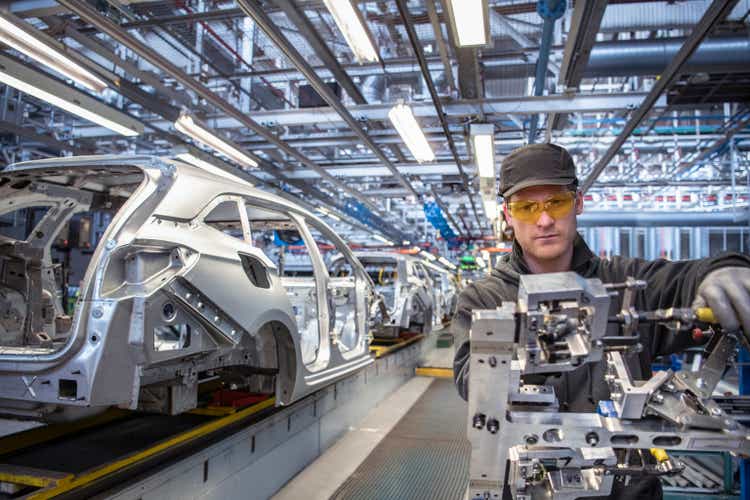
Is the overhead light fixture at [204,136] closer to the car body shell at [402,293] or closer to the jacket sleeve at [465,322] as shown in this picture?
the car body shell at [402,293]

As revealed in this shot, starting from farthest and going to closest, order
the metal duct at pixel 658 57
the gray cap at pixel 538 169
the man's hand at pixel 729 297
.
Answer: the metal duct at pixel 658 57
the gray cap at pixel 538 169
the man's hand at pixel 729 297

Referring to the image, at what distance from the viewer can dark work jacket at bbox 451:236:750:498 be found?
1372 millimetres

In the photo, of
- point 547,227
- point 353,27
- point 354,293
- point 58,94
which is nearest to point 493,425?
point 547,227

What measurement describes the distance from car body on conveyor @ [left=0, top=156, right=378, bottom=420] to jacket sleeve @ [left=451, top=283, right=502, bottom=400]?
149 centimetres

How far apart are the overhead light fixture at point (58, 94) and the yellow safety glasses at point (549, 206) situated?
4.68m

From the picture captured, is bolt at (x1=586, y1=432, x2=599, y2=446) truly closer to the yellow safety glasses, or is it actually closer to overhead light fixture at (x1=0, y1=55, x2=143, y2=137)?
the yellow safety glasses

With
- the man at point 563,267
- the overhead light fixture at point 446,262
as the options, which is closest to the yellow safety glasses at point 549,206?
the man at point 563,267

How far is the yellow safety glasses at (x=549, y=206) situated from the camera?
1514mm

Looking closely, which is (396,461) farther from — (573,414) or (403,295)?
(403,295)

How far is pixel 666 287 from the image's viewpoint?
Answer: 1.48 metres

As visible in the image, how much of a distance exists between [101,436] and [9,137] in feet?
27.3

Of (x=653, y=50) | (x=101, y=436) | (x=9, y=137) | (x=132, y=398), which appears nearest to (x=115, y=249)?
(x=132, y=398)

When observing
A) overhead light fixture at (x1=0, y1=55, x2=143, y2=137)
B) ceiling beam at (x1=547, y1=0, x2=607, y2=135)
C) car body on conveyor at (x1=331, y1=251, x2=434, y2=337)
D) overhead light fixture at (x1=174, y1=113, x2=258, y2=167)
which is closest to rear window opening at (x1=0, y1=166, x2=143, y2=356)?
overhead light fixture at (x1=0, y1=55, x2=143, y2=137)

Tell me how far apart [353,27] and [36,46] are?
254cm
